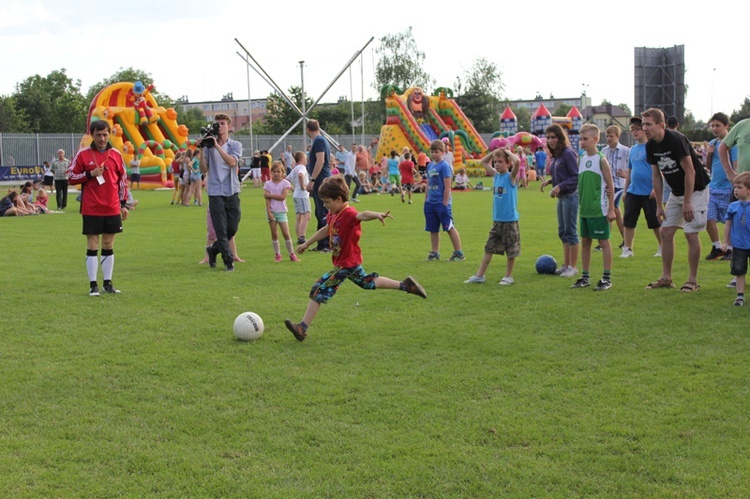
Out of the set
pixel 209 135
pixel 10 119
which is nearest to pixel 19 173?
pixel 10 119

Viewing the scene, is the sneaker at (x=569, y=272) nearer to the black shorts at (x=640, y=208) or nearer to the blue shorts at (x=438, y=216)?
the black shorts at (x=640, y=208)

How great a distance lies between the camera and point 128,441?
4566mm

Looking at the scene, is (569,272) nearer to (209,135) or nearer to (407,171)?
(209,135)

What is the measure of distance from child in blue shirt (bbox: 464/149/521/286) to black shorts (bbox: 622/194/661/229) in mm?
2412

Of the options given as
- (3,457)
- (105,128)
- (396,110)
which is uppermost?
(396,110)

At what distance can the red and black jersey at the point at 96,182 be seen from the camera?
9000mm

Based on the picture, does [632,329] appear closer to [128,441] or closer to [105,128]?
[128,441]

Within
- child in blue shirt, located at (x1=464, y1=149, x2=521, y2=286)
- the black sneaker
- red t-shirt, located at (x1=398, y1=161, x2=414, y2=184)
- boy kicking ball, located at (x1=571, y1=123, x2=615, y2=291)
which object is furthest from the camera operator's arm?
red t-shirt, located at (x1=398, y1=161, x2=414, y2=184)

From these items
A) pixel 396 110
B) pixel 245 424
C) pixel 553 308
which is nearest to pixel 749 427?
pixel 245 424

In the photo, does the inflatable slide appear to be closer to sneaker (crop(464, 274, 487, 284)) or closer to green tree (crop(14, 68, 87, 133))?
sneaker (crop(464, 274, 487, 284))

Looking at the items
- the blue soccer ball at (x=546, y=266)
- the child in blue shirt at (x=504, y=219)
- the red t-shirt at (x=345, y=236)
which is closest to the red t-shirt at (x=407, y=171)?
the blue soccer ball at (x=546, y=266)

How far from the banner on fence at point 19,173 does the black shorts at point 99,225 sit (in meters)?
33.8

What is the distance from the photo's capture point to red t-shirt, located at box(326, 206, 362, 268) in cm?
693

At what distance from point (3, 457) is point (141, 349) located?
2360mm
